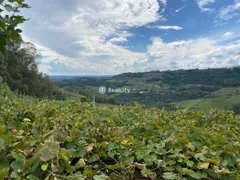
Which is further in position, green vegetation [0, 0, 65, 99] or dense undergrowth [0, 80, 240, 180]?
green vegetation [0, 0, 65, 99]

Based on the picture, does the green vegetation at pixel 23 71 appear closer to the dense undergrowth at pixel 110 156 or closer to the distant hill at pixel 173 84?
the dense undergrowth at pixel 110 156

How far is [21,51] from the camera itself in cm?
4494

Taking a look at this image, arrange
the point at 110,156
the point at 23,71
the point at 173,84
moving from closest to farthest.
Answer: the point at 110,156
the point at 23,71
the point at 173,84

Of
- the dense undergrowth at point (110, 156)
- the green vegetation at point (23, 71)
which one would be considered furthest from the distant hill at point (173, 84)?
the dense undergrowth at point (110, 156)

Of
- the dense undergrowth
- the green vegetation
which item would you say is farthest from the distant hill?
the dense undergrowth

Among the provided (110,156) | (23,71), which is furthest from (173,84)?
(110,156)

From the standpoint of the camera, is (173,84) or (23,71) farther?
(173,84)

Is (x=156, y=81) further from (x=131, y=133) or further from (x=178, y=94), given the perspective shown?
(x=131, y=133)

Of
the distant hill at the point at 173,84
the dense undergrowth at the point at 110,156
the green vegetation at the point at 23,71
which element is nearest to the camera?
the dense undergrowth at the point at 110,156

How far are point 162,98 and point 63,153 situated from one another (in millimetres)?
106806

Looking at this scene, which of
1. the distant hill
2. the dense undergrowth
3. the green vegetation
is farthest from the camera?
the distant hill

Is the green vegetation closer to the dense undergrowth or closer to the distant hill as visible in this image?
the dense undergrowth

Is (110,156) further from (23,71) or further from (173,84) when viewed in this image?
(173,84)

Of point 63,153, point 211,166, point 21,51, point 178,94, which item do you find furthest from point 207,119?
point 178,94
